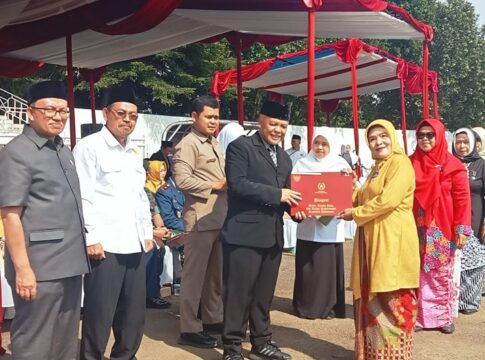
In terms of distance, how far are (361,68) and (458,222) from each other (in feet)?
22.3

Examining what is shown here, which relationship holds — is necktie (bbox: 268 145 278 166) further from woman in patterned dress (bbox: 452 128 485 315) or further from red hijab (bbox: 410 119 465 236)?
woman in patterned dress (bbox: 452 128 485 315)

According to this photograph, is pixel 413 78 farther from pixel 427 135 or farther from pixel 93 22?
pixel 93 22

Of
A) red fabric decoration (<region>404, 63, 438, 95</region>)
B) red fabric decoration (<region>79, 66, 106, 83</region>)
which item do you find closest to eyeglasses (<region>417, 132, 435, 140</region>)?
red fabric decoration (<region>79, 66, 106, 83</region>)

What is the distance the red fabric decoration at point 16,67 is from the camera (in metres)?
7.84

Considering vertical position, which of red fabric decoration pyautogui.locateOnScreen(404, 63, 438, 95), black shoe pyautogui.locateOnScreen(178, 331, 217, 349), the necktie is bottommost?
black shoe pyautogui.locateOnScreen(178, 331, 217, 349)

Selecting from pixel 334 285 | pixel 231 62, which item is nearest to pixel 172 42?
pixel 334 285

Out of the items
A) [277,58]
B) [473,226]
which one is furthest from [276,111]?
[277,58]

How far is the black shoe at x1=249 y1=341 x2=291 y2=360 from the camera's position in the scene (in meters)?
3.78

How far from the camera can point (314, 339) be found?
4.40 m

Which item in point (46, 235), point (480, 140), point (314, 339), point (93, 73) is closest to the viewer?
point (46, 235)

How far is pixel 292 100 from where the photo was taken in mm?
23906

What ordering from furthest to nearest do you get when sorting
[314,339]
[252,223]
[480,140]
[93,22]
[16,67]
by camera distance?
[16,67] → [93,22] → [480,140] → [314,339] → [252,223]

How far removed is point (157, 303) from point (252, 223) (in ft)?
7.02

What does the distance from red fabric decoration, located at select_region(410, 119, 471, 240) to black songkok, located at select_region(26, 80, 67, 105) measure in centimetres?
284
